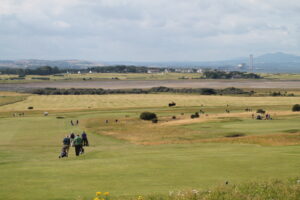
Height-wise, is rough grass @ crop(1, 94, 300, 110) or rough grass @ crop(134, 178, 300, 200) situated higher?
rough grass @ crop(134, 178, 300, 200)

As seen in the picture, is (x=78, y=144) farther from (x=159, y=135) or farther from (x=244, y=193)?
(x=159, y=135)

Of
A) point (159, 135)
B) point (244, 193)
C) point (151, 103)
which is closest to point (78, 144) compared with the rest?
point (244, 193)

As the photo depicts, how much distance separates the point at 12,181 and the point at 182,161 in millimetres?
7774

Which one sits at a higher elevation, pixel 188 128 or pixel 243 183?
pixel 243 183

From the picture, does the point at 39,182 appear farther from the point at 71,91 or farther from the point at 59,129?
the point at 71,91

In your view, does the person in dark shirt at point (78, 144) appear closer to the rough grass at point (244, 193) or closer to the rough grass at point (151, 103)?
the rough grass at point (244, 193)

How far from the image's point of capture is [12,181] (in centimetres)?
1700

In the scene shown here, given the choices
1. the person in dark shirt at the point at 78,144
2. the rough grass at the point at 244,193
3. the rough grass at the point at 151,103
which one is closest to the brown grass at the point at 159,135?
the person in dark shirt at the point at 78,144

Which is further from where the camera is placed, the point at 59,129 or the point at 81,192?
the point at 59,129

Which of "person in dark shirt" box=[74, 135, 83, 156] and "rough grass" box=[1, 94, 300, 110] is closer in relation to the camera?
"person in dark shirt" box=[74, 135, 83, 156]

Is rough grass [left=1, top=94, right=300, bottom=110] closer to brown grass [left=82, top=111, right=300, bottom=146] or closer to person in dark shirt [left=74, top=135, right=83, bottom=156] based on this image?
brown grass [left=82, top=111, right=300, bottom=146]

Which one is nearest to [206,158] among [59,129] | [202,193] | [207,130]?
[202,193]

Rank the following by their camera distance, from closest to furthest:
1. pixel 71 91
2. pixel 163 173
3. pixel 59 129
A: pixel 163 173, pixel 59 129, pixel 71 91

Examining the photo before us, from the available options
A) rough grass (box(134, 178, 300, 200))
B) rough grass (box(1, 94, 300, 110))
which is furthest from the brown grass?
rough grass (box(1, 94, 300, 110))
